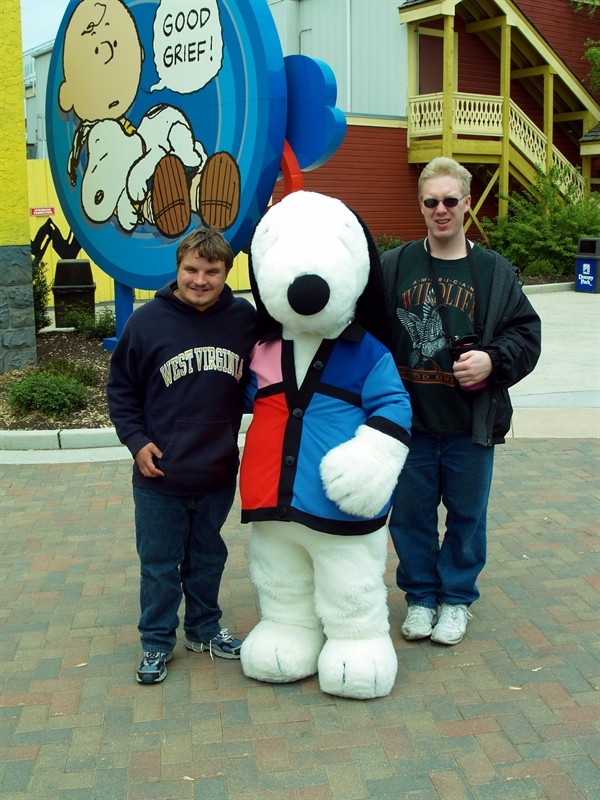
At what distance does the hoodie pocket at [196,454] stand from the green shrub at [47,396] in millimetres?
4114

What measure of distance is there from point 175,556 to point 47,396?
4111 mm

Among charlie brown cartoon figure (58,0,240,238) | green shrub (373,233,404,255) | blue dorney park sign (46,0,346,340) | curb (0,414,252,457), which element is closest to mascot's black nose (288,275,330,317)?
blue dorney park sign (46,0,346,340)

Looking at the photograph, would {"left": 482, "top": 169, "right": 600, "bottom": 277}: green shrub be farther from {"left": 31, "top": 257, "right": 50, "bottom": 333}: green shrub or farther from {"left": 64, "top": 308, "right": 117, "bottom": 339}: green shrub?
{"left": 31, "top": 257, "right": 50, "bottom": 333}: green shrub

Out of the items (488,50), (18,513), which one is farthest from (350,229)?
(488,50)

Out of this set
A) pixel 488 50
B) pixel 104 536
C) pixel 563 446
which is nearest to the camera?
pixel 104 536

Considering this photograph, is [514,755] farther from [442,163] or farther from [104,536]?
[104,536]

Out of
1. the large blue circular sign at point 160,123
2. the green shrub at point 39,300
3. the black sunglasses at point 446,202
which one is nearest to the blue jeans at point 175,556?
the black sunglasses at point 446,202

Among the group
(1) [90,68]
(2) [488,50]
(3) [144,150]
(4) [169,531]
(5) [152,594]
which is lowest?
(5) [152,594]

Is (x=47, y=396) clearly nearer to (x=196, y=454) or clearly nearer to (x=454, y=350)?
(x=196, y=454)

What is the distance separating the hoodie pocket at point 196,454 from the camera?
11.2 feet

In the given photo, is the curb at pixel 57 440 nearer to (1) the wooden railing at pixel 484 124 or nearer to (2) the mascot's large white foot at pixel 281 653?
(2) the mascot's large white foot at pixel 281 653

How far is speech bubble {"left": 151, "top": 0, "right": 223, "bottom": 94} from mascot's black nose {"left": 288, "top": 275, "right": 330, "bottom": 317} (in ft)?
15.4

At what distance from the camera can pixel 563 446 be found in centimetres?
682

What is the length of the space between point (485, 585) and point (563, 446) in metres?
2.63
